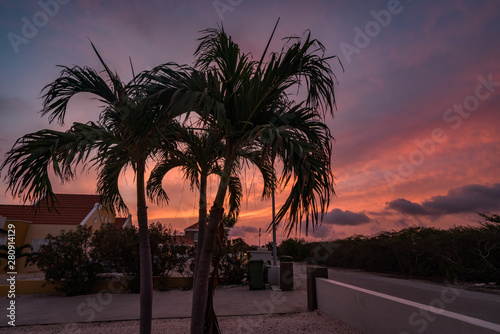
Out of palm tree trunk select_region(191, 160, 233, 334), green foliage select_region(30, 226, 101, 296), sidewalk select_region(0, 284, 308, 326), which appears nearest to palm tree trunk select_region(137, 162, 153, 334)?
palm tree trunk select_region(191, 160, 233, 334)

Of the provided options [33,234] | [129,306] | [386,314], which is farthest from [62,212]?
[386,314]

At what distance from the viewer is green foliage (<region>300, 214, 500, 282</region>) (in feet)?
45.9

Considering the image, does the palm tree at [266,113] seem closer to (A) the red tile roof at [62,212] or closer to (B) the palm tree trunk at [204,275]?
(B) the palm tree trunk at [204,275]

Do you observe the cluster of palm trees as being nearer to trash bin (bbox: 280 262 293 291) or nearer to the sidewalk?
the sidewalk

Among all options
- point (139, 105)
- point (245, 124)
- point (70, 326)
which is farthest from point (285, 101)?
point (70, 326)

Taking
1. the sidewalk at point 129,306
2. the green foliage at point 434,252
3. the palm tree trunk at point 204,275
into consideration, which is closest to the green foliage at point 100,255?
the sidewalk at point 129,306

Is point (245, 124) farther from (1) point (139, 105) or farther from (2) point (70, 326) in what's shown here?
(2) point (70, 326)

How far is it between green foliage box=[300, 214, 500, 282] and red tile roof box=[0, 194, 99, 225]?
20.4m

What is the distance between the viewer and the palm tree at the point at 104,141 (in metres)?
3.60

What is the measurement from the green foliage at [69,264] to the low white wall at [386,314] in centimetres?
783

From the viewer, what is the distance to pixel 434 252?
1612 cm

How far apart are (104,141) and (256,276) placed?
317 inches

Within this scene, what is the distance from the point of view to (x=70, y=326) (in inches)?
245

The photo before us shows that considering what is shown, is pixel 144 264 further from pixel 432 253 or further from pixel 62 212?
pixel 62 212
